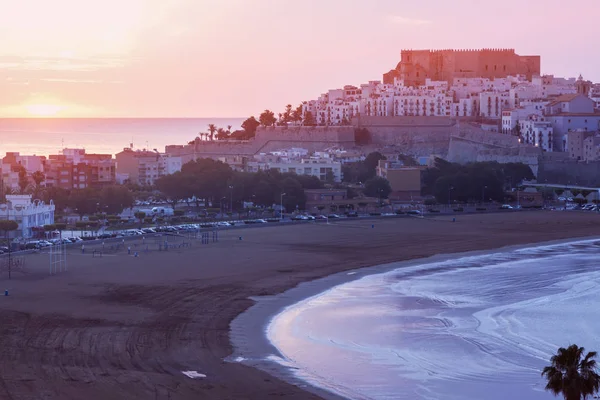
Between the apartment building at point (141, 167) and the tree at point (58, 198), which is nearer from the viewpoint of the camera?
the tree at point (58, 198)

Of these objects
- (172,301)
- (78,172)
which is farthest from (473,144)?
(172,301)

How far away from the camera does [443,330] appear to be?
15414 mm

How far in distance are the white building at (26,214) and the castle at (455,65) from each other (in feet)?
108

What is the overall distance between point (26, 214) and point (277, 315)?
11412mm

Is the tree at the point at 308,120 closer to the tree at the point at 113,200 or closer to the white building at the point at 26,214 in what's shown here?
the tree at the point at 113,200

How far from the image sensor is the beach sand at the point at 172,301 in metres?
12.1

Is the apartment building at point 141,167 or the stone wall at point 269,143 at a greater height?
the stone wall at point 269,143

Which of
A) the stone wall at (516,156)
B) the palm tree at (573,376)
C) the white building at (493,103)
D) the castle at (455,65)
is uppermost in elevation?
the castle at (455,65)

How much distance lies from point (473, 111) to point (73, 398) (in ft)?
137

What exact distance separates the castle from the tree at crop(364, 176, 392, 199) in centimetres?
2221

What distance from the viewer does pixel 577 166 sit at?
132ft

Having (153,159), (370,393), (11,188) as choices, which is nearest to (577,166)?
(153,159)

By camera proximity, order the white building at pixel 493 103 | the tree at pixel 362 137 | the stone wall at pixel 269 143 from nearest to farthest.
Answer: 1. the tree at pixel 362 137
2. the stone wall at pixel 269 143
3. the white building at pixel 493 103

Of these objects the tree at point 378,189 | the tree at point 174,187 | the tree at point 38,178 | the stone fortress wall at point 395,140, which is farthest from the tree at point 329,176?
the tree at point 38,178
